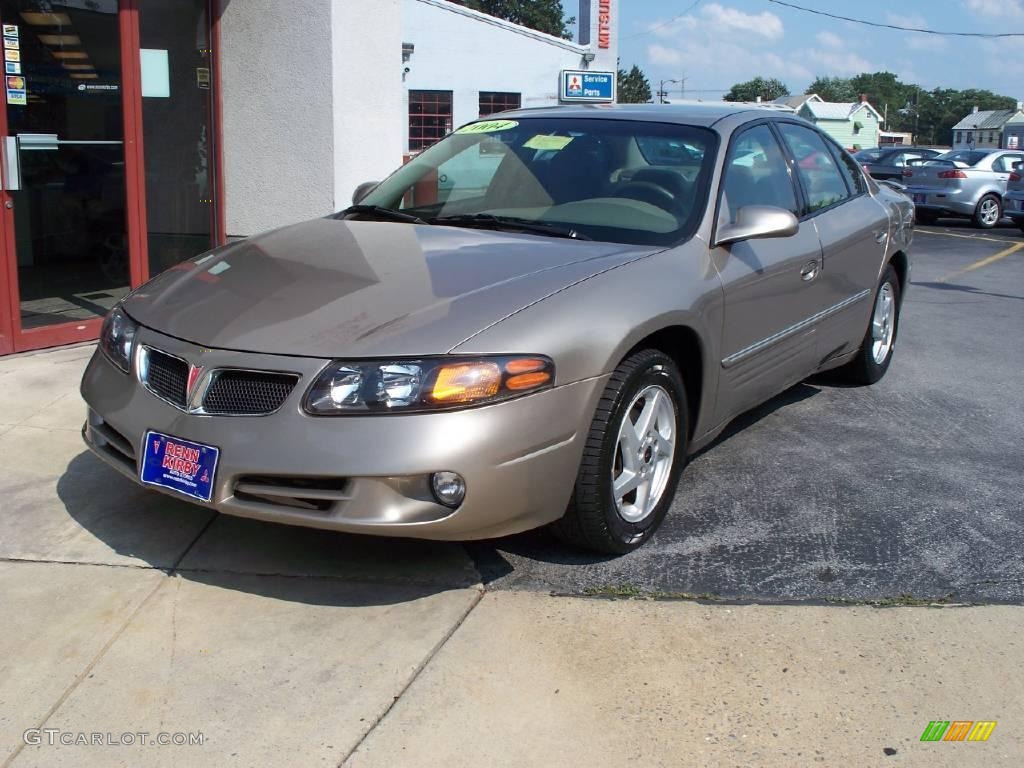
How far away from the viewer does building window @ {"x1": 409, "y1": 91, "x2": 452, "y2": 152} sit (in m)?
30.0

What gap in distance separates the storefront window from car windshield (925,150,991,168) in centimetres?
1492

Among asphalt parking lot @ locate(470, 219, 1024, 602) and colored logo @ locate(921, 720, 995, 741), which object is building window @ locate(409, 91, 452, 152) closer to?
asphalt parking lot @ locate(470, 219, 1024, 602)

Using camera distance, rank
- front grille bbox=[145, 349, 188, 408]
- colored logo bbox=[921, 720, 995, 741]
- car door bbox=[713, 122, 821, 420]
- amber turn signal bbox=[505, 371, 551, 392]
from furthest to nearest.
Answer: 1. car door bbox=[713, 122, 821, 420]
2. front grille bbox=[145, 349, 188, 408]
3. amber turn signal bbox=[505, 371, 551, 392]
4. colored logo bbox=[921, 720, 995, 741]

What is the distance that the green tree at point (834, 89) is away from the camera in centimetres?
14975

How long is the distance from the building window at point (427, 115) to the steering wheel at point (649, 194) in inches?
1035

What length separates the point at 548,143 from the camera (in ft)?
15.6

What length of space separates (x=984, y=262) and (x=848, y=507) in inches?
393

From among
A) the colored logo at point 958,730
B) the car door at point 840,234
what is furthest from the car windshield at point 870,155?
the colored logo at point 958,730

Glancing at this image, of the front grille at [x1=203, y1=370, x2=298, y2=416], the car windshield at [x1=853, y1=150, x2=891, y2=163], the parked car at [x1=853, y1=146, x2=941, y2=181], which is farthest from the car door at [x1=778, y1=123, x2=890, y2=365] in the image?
the car windshield at [x1=853, y1=150, x2=891, y2=163]

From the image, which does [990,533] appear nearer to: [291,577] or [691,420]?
[691,420]

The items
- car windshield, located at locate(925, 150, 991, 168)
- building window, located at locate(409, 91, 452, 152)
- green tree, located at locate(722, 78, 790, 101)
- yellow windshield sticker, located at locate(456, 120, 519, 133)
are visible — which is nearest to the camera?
yellow windshield sticker, located at locate(456, 120, 519, 133)

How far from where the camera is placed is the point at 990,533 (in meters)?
4.16

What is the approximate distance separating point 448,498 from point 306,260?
1.25 meters

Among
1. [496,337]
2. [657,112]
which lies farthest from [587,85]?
[496,337]
